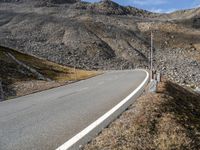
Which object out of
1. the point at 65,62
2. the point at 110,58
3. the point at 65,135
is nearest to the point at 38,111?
the point at 65,135

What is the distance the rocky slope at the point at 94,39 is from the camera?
98.8 metres

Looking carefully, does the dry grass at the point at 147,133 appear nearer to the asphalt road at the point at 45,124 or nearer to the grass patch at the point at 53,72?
the asphalt road at the point at 45,124

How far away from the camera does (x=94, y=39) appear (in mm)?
114125

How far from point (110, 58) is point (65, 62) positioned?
544 inches

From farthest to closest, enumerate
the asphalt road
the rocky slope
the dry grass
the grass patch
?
the rocky slope → the grass patch → the asphalt road → the dry grass

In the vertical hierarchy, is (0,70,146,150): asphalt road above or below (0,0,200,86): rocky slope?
above

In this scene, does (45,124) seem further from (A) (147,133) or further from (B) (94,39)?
(B) (94,39)

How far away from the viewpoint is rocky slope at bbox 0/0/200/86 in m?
98.8

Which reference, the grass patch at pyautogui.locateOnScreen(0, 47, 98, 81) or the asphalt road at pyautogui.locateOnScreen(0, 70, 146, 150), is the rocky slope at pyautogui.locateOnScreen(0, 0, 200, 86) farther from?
the asphalt road at pyautogui.locateOnScreen(0, 70, 146, 150)

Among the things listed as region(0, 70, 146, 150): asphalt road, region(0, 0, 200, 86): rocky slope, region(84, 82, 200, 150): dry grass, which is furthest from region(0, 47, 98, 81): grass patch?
region(84, 82, 200, 150): dry grass

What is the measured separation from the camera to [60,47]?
10425 centimetres

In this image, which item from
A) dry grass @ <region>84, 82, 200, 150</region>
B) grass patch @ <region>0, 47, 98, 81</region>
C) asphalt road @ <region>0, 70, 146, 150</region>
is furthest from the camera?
grass patch @ <region>0, 47, 98, 81</region>

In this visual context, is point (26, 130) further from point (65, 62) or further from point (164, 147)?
point (65, 62)

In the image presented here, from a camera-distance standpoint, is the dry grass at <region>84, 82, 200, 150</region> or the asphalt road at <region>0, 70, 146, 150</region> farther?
the asphalt road at <region>0, 70, 146, 150</region>
